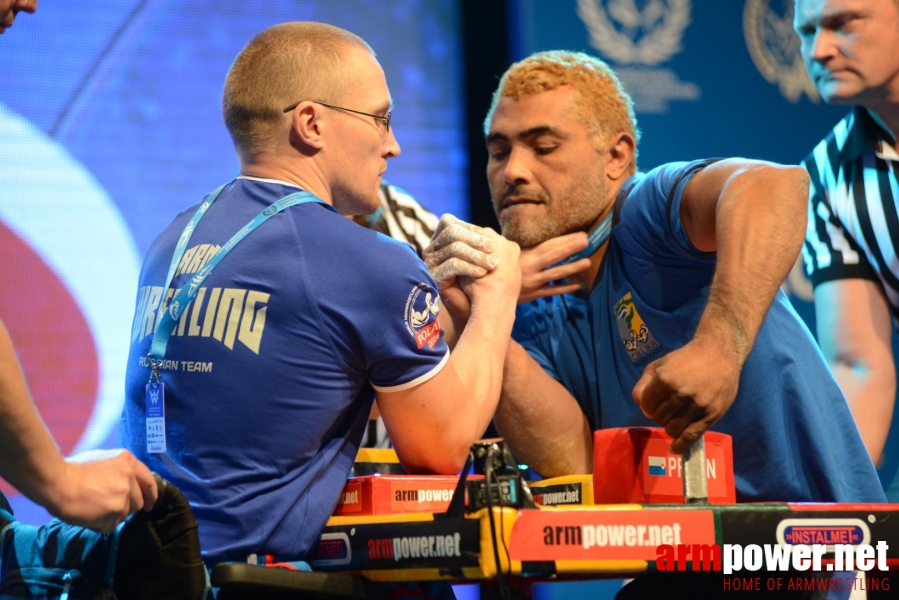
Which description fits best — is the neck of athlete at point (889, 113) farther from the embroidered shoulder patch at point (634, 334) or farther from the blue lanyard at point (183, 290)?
the blue lanyard at point (183, 290)

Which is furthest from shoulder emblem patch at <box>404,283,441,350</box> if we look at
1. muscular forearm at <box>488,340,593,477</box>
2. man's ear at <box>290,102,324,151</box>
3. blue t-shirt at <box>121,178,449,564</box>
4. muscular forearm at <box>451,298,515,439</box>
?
muscular forearm at <box>488,340,593,477</box>

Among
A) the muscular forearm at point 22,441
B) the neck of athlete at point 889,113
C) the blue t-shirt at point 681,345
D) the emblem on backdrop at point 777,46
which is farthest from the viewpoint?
the emblem on backdrop at point 777,46

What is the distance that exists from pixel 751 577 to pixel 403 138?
8.38ft

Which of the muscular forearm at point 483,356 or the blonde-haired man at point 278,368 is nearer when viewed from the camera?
the blonde-haired man at point 278,368

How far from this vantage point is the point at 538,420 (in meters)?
2.44

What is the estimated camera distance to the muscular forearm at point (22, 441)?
4.08ft

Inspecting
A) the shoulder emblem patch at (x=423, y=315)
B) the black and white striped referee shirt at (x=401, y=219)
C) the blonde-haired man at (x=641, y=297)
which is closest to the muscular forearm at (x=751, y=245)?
the blonde-haired man at (x=641, y=297)

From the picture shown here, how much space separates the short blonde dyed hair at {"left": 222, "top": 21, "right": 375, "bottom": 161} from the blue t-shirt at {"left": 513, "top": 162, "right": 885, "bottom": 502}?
86 cm

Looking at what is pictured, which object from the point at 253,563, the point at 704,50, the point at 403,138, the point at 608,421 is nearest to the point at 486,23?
Answer: the point at 403,138

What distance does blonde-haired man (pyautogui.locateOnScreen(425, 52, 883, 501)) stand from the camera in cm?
187

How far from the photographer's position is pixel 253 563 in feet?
4.88

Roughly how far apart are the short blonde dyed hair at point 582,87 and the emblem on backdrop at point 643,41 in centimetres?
125

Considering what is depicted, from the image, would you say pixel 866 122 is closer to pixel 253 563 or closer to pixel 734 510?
pixel 734 510

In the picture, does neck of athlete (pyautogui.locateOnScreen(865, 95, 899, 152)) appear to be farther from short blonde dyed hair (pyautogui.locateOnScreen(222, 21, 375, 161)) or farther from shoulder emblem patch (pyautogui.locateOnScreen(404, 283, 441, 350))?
shoulder emblem patch (pyautogui.locateOnScreen(404, 283, 441, 350))
